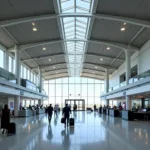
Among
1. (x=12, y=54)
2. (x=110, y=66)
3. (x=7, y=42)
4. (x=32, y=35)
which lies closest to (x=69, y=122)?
(x=32, y=35)

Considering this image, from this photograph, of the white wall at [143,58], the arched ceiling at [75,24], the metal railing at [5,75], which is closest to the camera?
the arched ceiling at [75,24]

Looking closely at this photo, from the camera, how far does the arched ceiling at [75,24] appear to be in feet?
61.0

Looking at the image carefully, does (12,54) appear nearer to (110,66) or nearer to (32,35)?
(32,35)

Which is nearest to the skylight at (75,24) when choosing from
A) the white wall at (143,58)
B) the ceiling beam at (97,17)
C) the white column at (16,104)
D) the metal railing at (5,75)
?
the ceiling beam at (97,17)

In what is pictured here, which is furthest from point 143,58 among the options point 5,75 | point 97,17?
point 5,75

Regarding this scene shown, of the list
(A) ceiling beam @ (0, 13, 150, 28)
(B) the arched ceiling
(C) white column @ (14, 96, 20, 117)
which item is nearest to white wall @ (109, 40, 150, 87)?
(B) the arched ceiling

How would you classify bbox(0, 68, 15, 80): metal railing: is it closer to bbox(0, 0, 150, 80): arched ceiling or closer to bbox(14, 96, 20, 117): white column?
bbox(0, 0, 150, 80): arched ceiling

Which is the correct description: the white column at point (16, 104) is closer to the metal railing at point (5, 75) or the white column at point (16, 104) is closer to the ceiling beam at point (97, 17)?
the metal railing at point (5, 75)

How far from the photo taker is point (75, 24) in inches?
999

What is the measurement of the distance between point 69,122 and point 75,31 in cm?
1332

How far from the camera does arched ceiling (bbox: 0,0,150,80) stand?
1858 cm

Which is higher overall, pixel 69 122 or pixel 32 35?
pixel 32 35

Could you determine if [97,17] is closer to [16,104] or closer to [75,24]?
[75,24]

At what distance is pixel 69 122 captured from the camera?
56.2 ft
